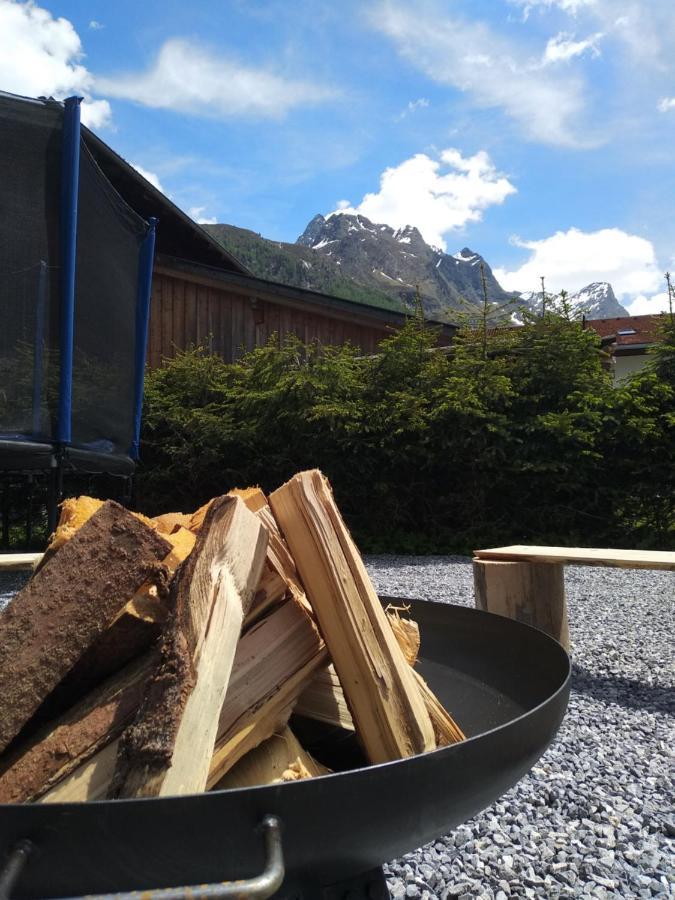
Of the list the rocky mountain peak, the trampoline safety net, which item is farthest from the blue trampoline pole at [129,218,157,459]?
the rocky mountain peak

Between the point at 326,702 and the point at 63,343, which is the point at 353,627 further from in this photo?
the point at 63,343

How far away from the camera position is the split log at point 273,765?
1044mm

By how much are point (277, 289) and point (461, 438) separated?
416 centimetres

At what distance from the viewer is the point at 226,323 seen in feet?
32.2

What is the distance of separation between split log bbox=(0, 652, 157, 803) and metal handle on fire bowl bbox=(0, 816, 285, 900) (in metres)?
0.26

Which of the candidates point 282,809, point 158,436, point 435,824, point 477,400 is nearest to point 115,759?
point 282,809

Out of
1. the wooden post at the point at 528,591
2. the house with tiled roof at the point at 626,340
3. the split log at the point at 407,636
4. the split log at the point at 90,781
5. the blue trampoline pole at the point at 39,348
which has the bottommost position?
the wooden post at the point at 528,591

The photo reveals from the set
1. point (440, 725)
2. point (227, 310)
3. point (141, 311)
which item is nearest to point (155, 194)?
point (227, 310)

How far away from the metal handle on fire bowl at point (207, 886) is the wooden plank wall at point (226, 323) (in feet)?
29.6

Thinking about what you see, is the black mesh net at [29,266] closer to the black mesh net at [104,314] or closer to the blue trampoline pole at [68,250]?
the blue trampoline pole at [68,250]

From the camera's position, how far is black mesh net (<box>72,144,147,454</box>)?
13.8 feet

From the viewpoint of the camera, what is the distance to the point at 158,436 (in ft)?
25.8

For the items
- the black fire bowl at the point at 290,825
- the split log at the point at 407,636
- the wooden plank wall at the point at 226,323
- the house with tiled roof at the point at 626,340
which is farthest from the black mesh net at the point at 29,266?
the house with tiled roof at the point at 626,340

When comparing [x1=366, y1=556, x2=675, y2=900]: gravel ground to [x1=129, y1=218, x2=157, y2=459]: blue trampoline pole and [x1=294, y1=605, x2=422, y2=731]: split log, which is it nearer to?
[x1=294, y1=605, x2=422, y2=731]: split log
